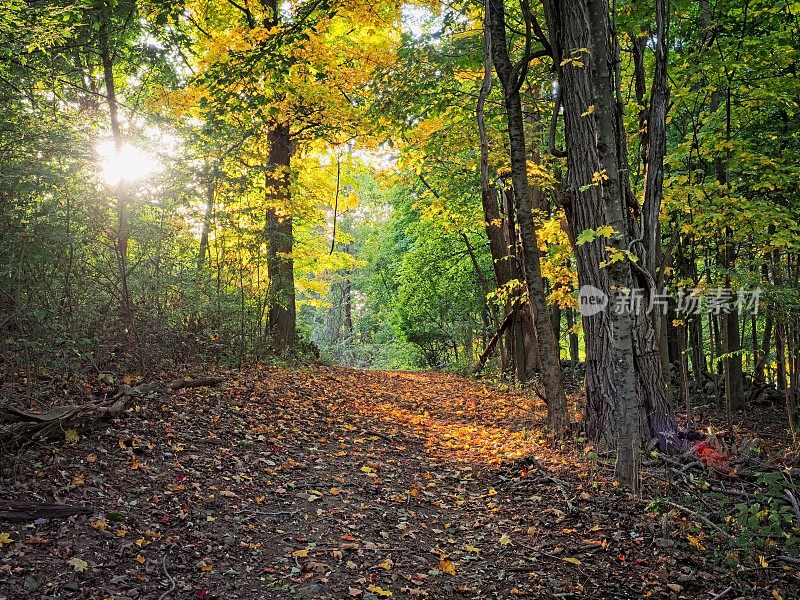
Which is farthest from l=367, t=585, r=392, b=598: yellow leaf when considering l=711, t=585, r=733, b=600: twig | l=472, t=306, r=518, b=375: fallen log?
l=472, t=306, r=518, b=375: fallen log

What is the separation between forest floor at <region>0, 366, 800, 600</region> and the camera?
13.4ft

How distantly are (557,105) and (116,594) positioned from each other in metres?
6.39

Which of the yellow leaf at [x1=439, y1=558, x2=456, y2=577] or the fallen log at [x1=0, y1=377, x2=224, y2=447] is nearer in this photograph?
the yellow leaf at [x1=439, y1=558, x2=456, y2=577]

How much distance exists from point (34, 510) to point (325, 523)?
236 centimetres

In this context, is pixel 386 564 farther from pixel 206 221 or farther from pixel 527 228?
pixel 206 221

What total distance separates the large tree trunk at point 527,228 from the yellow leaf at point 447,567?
3.39 meters

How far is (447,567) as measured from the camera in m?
4.55

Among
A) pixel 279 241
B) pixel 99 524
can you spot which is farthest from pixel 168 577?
pixel 279 241

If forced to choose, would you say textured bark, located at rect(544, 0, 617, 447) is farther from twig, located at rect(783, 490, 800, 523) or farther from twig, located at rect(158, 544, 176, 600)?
twig, located at rect(158, 544, 176, 600)

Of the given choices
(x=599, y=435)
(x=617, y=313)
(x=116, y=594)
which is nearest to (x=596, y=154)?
(x=617, y=313)

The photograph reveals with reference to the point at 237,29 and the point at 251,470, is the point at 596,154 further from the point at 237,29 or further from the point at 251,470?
the point at 237,29

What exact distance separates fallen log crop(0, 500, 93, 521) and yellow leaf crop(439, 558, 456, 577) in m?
A: 2.89

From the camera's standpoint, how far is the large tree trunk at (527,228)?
7551mm

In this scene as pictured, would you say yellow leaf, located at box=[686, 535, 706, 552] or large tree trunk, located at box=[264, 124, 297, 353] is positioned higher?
large tree trunk, located at box=[264, 124, 297, 353]
